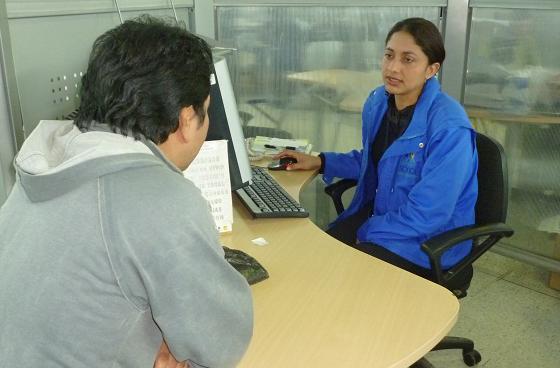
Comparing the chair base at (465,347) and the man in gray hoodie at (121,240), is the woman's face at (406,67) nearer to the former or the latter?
the chair base at (465,347)

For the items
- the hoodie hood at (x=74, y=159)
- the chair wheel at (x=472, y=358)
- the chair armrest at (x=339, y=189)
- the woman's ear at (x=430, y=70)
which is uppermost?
the hoodie hood at (x=74, y=159)

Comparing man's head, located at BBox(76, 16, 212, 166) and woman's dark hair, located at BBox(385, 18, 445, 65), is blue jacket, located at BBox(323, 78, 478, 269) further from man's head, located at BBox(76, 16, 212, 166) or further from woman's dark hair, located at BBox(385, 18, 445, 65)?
man's head, located at BBox(76, 16, 212, 166)

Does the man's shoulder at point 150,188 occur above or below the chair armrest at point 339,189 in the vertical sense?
above

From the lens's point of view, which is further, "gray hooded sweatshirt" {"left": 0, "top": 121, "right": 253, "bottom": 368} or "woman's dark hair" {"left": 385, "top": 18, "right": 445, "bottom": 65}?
"woman's dark hair" {"left": 385, "top": 18, "right": 445, "bottom": 65}

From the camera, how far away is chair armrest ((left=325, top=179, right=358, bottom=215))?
2.27 metres

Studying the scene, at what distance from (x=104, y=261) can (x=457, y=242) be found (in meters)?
1.13

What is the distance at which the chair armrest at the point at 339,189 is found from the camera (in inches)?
89.2

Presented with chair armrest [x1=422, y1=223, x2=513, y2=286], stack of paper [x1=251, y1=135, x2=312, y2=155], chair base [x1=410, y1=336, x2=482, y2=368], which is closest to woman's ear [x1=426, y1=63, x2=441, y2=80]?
chair armrest [x1=422, y1=223, x2=513, y2=286]

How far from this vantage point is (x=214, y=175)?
5.01 feet

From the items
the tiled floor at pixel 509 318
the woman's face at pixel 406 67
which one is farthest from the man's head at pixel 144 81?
the tiled floor at pixel 509 318

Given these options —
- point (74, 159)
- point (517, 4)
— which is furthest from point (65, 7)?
point (517, 4)

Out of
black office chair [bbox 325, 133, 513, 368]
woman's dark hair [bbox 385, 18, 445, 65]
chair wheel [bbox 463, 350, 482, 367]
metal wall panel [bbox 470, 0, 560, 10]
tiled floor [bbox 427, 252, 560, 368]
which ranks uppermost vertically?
metal wall panel [bbox 470, 0, 560, 10]

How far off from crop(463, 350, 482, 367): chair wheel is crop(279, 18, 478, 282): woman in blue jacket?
1.74 feet

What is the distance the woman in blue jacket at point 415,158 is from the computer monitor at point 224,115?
519mm
